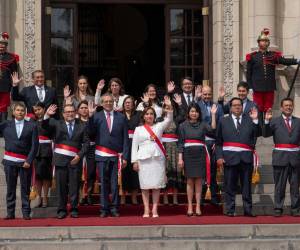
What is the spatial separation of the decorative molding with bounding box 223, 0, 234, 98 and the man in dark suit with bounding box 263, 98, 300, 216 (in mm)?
4991

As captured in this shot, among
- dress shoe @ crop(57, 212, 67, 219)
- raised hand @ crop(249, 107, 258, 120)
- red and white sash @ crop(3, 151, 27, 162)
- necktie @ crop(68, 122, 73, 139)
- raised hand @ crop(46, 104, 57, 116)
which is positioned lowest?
dress shoe @ crop(57, 212, 67, 219)

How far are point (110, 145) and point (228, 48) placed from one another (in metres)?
6.20

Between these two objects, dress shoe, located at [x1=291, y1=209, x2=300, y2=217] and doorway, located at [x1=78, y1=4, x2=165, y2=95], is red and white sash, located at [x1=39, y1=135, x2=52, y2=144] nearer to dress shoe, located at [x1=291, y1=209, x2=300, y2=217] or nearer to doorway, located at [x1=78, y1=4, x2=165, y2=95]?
dress shoe, located at [x1=291, y1=209, x2=300, y2=217]

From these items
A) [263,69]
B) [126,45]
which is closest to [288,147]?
[263,69]

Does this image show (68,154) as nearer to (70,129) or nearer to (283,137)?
(70,129)

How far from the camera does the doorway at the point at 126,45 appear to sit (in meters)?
26.5

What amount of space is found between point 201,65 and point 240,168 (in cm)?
649

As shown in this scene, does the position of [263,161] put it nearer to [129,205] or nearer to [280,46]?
[129,205]

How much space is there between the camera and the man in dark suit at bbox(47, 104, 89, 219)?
13.9 metres

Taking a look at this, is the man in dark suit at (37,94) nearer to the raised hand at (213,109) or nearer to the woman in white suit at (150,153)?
the woman in white suit at (150,153)

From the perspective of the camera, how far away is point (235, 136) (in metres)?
14.2

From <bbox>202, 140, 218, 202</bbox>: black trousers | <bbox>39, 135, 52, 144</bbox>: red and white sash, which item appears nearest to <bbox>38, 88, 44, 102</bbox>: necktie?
<bbox>39, 135, 52, 144</bbox>: red and white sash

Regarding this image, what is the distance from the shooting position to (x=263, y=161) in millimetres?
16062

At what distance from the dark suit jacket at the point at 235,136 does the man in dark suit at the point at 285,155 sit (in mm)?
302
